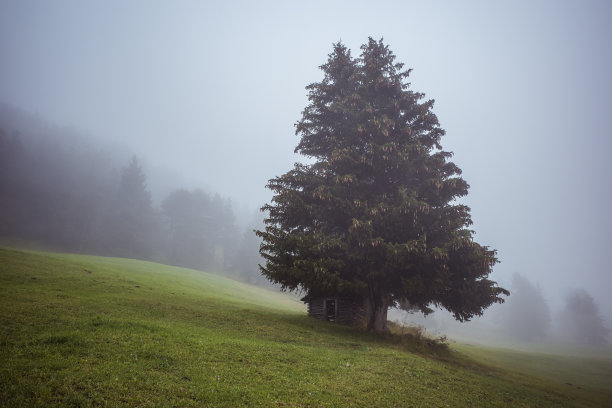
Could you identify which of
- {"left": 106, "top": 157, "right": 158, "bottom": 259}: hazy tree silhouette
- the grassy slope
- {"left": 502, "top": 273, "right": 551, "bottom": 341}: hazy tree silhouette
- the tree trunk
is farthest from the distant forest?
{"left": 502, "top": 273, "right": 551, "bottom": 341}: hazy tree silhouette

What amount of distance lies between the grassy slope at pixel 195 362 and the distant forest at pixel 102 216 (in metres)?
53.9

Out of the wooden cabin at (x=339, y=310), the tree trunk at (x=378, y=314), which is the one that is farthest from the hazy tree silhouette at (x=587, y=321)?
the tree trunk at (x=378, y=314)

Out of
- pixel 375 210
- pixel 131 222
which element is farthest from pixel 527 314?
pixel 131 222

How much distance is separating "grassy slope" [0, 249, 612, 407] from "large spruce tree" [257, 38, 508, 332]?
10.2 ft

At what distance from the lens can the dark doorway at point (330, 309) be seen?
62.5ft

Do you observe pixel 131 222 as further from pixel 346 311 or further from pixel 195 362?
pixel 195 362

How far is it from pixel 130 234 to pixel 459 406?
74678mm

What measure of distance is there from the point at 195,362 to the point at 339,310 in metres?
12.6

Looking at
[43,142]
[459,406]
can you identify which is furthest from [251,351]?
[43,142]

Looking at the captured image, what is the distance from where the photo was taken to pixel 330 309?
63.1ft

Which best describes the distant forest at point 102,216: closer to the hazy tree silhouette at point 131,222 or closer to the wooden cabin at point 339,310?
the hazy tree silhouette at point 131,222

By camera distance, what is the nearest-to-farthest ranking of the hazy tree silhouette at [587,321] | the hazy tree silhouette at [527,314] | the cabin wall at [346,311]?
the cabin wall at [346,311], the hazy tree silhouette at [587,321], the hazy tree silhouette at [527,314]

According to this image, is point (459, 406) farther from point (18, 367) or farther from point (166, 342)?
point (18, 367)

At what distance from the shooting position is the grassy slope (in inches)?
235
